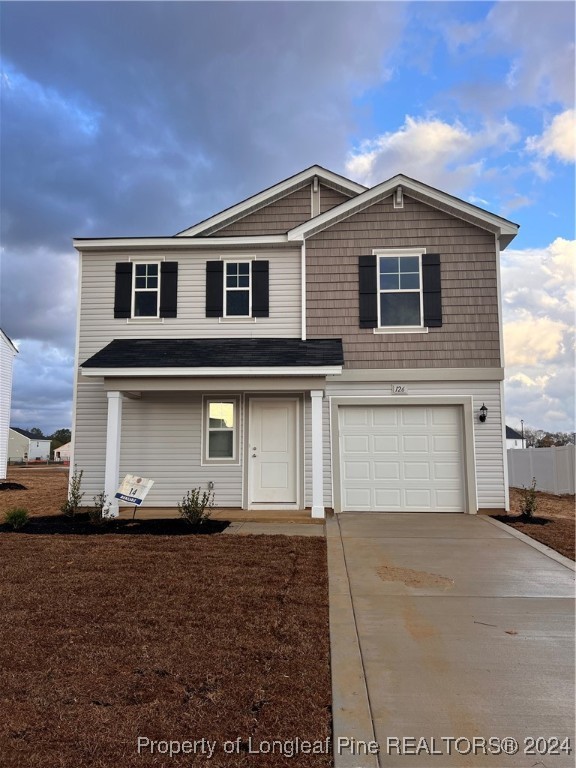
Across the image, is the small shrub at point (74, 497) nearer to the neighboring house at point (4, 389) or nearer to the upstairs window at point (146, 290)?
the upstairs window at point (146, 290)

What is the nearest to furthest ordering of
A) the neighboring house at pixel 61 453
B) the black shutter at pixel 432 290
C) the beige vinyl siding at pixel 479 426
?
1. the beige vinyl siding at pixel 479 426
2. the black shutter at pixel 432 290
3. the neighboring house at pixel 61 453

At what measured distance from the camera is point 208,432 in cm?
1068

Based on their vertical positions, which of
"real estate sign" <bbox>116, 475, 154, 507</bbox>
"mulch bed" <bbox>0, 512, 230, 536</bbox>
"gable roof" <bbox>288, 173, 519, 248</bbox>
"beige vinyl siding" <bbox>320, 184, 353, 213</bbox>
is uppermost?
"beige vinyl siding" <bbox>320, 184, 353, 213</bbox>

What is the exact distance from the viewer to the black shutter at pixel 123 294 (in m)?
11.1

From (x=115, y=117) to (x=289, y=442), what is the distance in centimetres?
1204

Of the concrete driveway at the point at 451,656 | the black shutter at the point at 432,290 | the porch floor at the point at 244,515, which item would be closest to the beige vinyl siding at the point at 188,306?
the black shutter at the point at 432,290

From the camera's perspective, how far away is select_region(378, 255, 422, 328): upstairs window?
34.8 feet

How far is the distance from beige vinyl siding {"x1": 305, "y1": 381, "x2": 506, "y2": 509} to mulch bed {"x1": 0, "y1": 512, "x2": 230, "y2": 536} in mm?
2607

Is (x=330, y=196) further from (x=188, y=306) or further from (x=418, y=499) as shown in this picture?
(x=418, y=499)

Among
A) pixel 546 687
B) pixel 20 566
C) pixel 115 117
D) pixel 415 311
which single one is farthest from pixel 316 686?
pixel 115 117

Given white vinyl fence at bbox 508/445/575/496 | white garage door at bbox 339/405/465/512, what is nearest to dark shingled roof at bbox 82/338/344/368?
white garage door at bbox 339/405/465/512

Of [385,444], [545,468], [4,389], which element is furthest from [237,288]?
[4,389]

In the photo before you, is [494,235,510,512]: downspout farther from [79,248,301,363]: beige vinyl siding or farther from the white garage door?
[79,248,301,363]: beige vinyl siding

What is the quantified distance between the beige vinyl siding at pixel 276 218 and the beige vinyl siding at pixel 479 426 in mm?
4377
